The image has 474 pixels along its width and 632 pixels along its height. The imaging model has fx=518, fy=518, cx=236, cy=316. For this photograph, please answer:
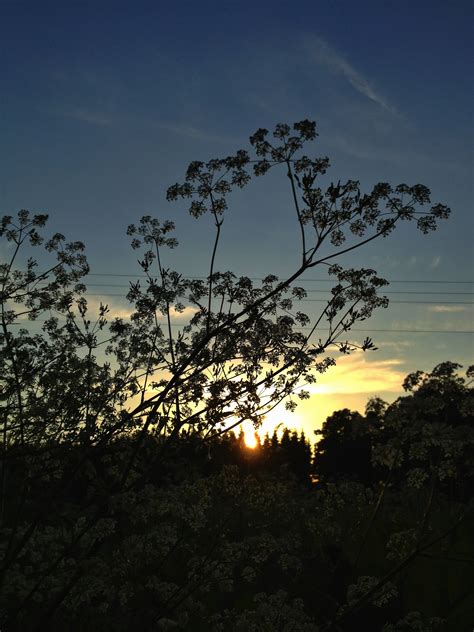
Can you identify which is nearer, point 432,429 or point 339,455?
point 432,429

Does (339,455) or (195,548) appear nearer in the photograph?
(195,548)

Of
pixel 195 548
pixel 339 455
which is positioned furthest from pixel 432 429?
pixel 339 455

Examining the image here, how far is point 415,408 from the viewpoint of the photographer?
268 inches

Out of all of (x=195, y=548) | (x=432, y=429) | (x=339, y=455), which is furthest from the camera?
(x=339, y=455)

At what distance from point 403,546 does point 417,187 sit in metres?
4.87

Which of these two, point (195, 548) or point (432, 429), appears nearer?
point (432, 429)

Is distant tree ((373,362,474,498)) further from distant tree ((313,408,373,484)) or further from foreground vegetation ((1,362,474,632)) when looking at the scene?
distant tree ((313,408,373,484))

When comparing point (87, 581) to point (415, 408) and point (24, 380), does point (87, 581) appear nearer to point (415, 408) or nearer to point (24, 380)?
point (24, 380)

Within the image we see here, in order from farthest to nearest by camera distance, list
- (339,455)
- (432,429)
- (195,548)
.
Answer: (339,455)
(195,548)
(432,429)

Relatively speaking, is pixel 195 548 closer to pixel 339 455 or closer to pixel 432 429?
pixel 432 429

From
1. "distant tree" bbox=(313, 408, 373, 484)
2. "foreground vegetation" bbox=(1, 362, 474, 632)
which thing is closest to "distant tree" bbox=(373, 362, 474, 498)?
"foreground vegetation" bbox=(1, 362, 474, 632)

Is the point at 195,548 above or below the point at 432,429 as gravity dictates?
below

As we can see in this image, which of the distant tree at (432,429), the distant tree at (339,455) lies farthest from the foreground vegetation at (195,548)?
the distant tree at (339,455)

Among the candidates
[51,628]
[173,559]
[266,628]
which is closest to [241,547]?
[266,628]
